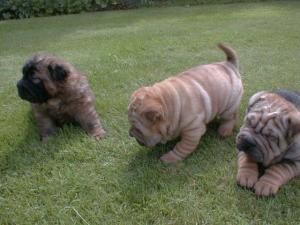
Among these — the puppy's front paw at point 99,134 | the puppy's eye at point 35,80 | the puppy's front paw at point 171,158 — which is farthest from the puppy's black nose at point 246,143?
the puppy's eye at point 35,80

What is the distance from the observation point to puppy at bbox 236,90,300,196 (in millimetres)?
2834

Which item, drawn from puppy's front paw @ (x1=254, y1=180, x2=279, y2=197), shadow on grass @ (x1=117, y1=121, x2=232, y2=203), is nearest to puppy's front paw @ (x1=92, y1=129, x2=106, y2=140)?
shadow on grass @ (x1=117, y1=121, x2=232, y2=203)

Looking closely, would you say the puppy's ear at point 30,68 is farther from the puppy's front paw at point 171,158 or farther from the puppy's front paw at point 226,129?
the puppy's front paw at point 226,129

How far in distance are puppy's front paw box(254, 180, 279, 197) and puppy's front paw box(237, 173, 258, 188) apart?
6cm

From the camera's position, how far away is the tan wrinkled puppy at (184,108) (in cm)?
314

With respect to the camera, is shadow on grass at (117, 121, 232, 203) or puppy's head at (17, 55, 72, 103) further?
puppy's head at (17, 55, 72, 103)

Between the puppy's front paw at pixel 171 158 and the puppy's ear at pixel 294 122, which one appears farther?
the puppy's front paw at pixel 171 158

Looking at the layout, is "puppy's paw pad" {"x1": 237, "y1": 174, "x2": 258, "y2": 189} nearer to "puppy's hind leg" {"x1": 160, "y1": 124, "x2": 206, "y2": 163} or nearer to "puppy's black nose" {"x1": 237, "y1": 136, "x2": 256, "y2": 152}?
"puppy's black nose" {"x1": 237, "y1": 136, "x2": 256, "y2": 152}

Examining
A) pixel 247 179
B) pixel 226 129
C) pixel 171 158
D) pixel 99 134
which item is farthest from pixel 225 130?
pixel 99 134

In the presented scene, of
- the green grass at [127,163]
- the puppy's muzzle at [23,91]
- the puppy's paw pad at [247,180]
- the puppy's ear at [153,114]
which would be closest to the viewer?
the green grass at [127,163]

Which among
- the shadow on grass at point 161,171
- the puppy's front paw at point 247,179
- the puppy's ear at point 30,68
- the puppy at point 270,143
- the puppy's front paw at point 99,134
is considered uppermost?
the puppy's ear at point 30,68

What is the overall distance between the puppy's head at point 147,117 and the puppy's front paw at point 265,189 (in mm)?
788

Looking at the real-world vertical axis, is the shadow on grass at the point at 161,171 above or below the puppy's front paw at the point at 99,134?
above

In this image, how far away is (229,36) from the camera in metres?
7.49
